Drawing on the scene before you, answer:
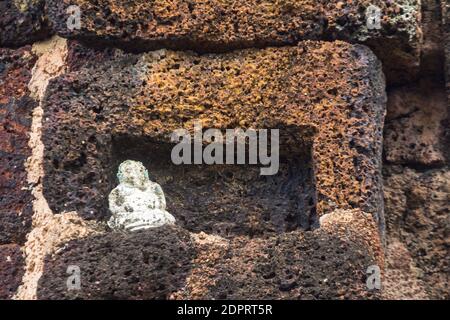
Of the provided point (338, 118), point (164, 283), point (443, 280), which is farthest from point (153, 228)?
point (443, 280)

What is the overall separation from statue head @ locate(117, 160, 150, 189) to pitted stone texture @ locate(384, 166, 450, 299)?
0.82m

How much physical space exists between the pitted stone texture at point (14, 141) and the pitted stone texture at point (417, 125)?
1.21 metres

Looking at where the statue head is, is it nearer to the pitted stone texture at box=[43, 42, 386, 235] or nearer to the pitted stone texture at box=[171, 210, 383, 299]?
the pitted stone texture at box=[43, 42, 386, 235]

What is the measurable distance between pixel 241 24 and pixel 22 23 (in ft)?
2.71

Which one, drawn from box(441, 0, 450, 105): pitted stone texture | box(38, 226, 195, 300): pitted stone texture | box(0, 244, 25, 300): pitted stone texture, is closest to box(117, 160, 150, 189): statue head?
box(38, 226, 195, 300): pitted stone texture

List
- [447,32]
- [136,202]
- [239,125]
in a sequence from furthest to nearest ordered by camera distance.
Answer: [447,32] → [239,125] → [136,202]

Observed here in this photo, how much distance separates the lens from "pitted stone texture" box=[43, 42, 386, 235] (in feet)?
13.3

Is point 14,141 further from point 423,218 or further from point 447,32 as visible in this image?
point 447,32

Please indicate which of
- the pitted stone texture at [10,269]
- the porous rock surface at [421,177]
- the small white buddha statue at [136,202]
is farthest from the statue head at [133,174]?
the porous rock surface at [421,177]

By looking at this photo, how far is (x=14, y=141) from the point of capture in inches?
171

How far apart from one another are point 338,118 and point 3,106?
1162 millimetres

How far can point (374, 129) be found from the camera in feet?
13.5

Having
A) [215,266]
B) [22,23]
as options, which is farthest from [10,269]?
[22,23]
